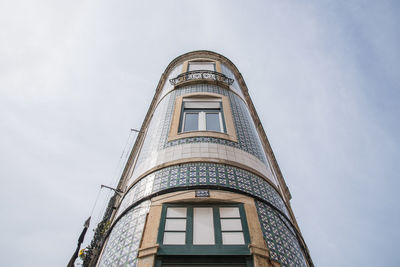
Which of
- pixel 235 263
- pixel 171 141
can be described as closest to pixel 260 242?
pixel 235 263

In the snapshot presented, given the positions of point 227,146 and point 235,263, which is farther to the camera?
point 227,146

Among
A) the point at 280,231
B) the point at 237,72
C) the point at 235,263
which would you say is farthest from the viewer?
the point at 237,72

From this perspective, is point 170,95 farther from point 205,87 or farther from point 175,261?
point 175,261

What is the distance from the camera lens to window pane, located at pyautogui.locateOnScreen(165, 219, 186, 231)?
208 inches

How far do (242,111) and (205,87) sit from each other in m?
1.87

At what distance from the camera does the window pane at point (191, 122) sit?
8672 mm

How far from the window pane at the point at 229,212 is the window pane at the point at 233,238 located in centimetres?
48

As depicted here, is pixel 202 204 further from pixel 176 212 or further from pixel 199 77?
pixel 199 77

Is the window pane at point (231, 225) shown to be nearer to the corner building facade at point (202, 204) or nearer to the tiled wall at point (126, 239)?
the corner building facade at point (202, 204)

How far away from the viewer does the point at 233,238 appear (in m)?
5.09

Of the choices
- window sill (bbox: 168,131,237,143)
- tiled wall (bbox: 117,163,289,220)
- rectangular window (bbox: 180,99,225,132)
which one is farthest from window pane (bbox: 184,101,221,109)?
tiled wall (bbox: 117,163,289,220)

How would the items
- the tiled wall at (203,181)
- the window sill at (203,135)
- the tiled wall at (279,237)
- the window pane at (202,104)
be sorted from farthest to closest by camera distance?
the window pane at (202,104)
the window sill at (203,135)
the tiled wall at (203,181)
the tiled wall at (279,237)

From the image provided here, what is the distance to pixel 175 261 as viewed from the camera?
15.4 ft

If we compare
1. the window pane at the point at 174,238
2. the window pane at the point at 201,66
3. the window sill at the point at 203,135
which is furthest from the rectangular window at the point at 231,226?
the window pane at the point at 201,66
